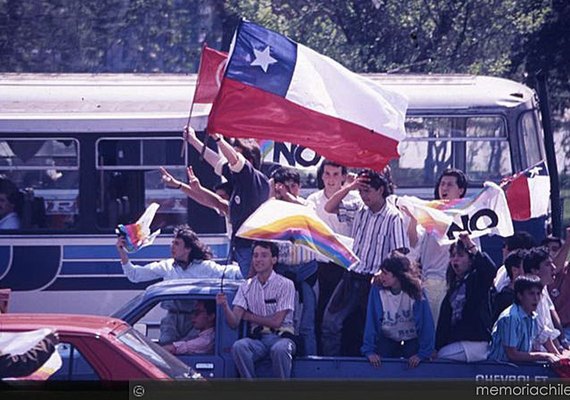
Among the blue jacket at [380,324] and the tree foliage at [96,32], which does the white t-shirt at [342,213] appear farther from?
the tree foliage at [96,32]

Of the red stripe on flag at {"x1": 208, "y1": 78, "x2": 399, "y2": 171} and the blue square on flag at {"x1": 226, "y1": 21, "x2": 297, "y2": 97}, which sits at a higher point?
the blue square on flag at {"x1": 226, "y1": 21, "x2": 297, "y2": 97}

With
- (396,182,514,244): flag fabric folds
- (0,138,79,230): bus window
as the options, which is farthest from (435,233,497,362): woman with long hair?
(0,138,79,230): bus window

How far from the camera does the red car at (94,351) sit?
6055 mm

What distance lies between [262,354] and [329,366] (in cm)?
44

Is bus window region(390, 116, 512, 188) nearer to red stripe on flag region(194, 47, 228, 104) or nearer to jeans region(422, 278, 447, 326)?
red stripe on flag region(194, 47, 228, 104)

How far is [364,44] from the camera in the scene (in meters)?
18.2

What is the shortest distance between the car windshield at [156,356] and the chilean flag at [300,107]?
2.28m

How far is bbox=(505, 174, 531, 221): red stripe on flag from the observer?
10164 mm

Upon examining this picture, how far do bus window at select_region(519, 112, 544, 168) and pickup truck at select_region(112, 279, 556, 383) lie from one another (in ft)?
14.7

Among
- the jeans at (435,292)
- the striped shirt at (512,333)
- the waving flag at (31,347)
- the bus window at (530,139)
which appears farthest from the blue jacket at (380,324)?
the bus window at (530,139)

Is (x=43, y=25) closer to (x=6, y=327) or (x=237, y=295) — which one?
(x=237, y=295)

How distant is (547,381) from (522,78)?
13.1m

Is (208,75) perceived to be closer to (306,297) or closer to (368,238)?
(368,238)

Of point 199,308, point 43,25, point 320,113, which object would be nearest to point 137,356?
point 199,308
